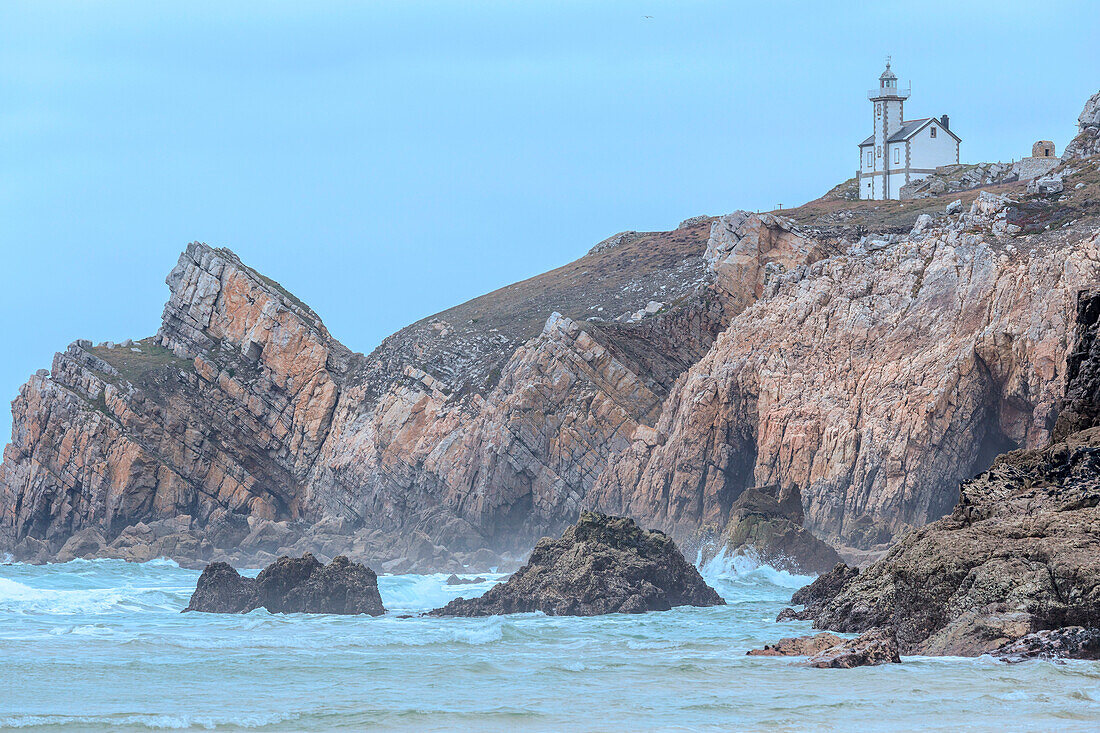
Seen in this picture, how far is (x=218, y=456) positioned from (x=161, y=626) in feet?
129

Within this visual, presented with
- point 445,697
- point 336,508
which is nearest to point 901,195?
point 336,508

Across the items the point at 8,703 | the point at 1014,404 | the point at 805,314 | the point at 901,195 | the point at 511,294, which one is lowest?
the point at 8,703

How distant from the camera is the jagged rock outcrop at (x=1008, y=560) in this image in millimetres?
19953

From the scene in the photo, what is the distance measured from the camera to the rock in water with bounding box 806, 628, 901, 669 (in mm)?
20609

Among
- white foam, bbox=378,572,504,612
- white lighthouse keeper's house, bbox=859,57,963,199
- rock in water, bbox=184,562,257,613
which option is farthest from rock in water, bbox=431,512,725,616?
white lighthouse keeper's house, bbox=859,57,963,199

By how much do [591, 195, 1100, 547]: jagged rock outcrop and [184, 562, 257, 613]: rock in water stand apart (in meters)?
21.9

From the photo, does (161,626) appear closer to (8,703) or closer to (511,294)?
(8,703)

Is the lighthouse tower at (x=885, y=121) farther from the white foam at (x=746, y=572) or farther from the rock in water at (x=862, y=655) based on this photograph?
the rock in water at (x=862, y=655)

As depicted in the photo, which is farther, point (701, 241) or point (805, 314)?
point (701, 241)

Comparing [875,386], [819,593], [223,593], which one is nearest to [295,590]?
[223,593]

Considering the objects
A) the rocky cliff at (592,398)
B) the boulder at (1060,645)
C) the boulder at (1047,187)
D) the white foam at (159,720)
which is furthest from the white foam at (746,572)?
the white foam at (159,720)

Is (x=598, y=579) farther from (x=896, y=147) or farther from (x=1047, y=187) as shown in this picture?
(x=896, y=147)

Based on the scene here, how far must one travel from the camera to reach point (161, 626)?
33.8 metres

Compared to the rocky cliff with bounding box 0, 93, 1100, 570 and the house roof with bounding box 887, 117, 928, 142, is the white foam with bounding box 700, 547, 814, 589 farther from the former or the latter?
the house roof with bounding box 887, 117, 928, 142
